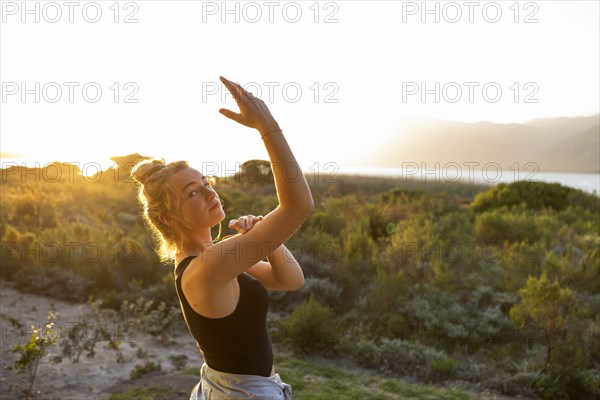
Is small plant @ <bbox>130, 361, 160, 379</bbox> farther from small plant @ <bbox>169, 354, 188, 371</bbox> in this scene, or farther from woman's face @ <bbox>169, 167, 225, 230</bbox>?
woman's face @ <bbox>169, 167, 225, 230</bbox>

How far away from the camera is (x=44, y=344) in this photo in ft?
17.8

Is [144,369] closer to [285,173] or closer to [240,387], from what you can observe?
[240,387]

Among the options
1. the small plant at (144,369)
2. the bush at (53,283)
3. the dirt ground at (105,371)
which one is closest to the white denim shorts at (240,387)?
the dirt ground at (105,371)

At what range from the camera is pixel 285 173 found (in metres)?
1.65

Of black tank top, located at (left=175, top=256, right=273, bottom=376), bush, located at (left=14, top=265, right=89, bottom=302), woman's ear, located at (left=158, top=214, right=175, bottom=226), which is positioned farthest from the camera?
bush, located at (left=14, top=265, right=89, bottom=302)

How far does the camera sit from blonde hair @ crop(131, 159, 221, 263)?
6.75 ft

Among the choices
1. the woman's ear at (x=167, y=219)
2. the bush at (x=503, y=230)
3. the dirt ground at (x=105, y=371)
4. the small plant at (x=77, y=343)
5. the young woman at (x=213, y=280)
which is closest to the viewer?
the young woman at (x=213, y=280)

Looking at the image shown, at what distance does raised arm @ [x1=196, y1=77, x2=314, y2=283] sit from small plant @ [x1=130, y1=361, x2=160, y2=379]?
4875mm

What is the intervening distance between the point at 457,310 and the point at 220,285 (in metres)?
6.35

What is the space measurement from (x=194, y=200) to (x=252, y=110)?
0.51 m

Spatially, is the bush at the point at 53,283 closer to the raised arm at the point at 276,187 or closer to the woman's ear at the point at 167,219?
the woman's ear at the point at 167,219

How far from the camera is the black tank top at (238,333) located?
1983mm

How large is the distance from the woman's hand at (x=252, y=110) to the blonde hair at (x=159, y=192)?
1.67 ft

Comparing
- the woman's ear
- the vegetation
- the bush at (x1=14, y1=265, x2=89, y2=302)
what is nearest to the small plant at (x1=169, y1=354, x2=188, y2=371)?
the vegetation
